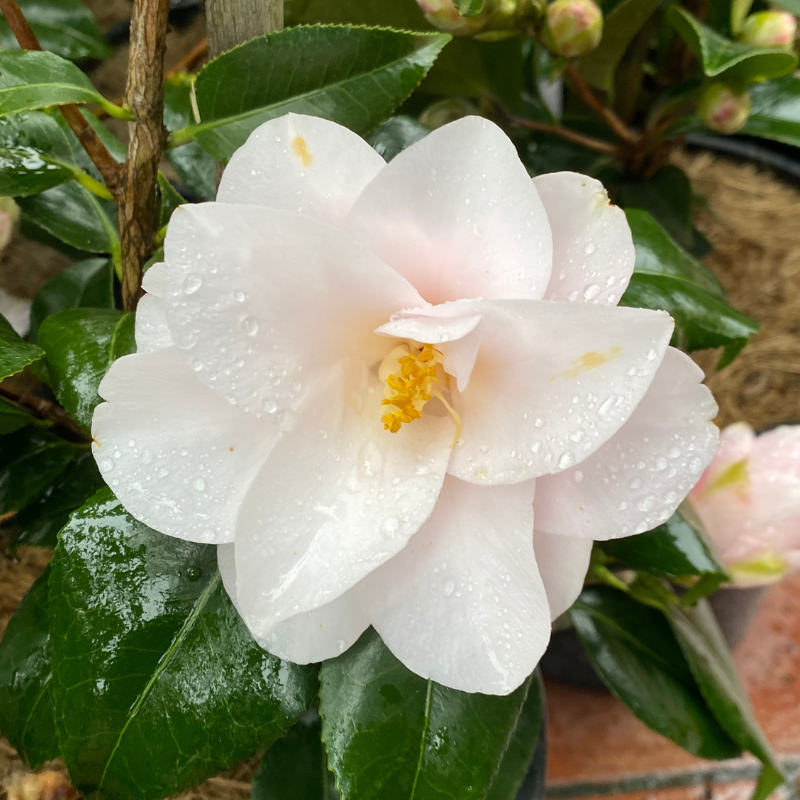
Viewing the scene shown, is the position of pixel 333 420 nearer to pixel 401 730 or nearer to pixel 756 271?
pixel 401 730

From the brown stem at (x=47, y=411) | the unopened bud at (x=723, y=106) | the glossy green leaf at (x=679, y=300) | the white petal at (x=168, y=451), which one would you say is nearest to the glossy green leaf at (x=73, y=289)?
the brown stem at (x=47, y=411)

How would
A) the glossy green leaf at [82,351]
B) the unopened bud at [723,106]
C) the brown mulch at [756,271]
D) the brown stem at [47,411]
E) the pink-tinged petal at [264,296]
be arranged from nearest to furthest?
1. the pink-tinged petal at [264,296]
2. the glossy green leaf at [82,351]
3. the brown stem at [47,411]
4. the unopened bud at [723,106]
5. the brown mulch at [756,271]

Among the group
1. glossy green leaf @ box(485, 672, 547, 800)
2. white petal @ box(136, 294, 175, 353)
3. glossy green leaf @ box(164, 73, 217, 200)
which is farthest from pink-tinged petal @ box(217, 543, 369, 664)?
glossy green leaf @ box(164, 73, 217, 200)

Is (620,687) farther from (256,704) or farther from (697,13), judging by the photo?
(697,13)

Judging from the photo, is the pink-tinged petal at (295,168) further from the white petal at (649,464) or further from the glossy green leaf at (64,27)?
the glossy green leaf at (64,27)

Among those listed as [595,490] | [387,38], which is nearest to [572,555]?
[595,490]

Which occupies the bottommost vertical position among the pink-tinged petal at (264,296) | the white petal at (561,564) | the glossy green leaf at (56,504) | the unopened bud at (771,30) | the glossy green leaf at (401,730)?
the glossy green leaf at (56,504)

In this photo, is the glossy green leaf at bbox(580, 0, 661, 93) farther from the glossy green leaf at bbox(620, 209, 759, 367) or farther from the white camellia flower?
the white camellia flower
